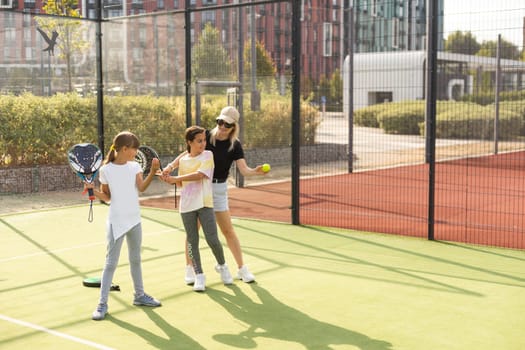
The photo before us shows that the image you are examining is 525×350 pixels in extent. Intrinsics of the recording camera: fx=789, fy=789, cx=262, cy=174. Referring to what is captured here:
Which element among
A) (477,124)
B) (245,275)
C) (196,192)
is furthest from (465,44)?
(477,124)

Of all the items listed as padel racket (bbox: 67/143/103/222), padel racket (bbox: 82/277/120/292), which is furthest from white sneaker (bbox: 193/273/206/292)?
padel racket (bbox: 67/143/103/222)

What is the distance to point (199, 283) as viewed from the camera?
6.95 metres

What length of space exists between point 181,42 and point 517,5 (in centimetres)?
789

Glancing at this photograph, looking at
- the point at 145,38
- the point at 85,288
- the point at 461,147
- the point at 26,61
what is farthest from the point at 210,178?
the point at 461,147

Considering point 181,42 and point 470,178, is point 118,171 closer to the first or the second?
point 181,42

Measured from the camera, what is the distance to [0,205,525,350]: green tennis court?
221 inches

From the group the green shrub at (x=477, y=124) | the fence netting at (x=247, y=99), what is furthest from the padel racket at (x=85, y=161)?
the green shrub at (x=477, y=124)

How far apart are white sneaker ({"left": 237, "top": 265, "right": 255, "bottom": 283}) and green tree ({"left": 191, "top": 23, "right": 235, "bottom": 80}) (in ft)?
23.9

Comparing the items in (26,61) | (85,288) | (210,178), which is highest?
(26,61)

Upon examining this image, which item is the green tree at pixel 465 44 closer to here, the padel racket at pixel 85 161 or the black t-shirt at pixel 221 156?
the black t-shirt at pixel 221 156

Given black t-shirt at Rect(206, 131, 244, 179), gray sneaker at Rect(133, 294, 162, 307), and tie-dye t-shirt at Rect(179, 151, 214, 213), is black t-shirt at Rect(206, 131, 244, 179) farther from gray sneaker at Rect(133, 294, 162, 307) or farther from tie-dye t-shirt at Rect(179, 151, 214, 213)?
gray sneaker at Rect(133, 294, 162, 307)

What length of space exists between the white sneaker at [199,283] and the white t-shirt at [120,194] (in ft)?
3.61

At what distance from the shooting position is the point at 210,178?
6.86m

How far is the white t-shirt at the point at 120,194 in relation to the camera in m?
6.04
